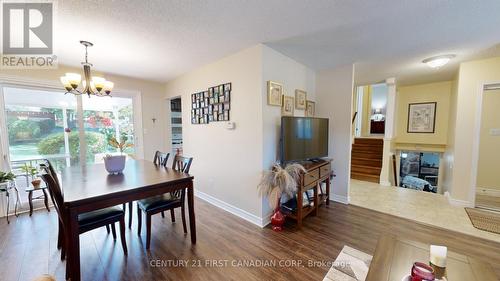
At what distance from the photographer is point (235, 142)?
9.42ft

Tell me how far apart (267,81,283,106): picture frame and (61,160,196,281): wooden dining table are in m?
1.44

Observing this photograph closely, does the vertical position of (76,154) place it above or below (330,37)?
below

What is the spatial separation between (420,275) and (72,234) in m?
2.25

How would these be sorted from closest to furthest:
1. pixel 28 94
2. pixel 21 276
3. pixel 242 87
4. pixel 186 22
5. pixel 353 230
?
pixel 21 276 < pixel 186 22 < pixel 353 230 < pixel 242 87 < pixel 28 94

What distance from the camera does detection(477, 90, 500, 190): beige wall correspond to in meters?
3.71

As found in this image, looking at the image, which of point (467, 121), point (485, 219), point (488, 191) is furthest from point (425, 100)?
point (485, 219)

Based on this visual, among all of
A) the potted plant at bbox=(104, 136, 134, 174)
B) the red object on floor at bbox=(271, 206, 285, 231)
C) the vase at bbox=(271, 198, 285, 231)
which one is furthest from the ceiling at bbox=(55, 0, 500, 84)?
the red object on floor at bbox=(271, 206, 285, 231)

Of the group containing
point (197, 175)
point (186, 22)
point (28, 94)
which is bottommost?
point (197, 175)

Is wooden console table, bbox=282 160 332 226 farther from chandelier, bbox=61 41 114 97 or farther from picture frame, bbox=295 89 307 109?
chandelier, bbox=61 41 114 97

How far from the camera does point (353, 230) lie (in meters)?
2.46

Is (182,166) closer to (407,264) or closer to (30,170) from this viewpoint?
(407,264)

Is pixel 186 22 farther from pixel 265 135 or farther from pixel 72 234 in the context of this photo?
pixel 72 234

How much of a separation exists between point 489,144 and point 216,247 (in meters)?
5.64

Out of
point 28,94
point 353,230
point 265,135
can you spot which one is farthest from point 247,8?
point 28,94
